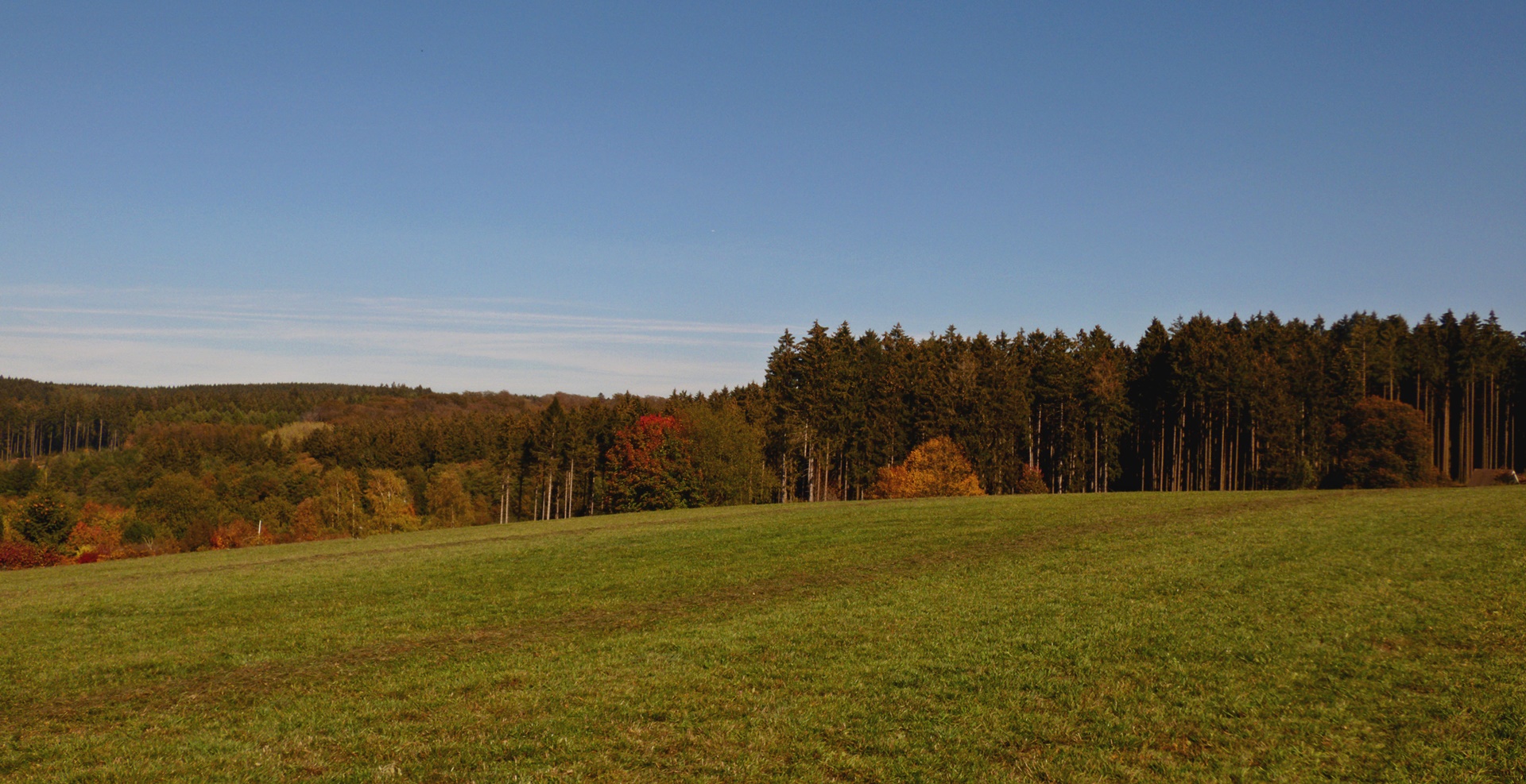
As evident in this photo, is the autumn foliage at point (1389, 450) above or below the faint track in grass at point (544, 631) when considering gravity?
above

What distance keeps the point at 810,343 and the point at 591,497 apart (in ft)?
125

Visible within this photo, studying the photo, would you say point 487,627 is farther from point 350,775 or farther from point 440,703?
point 350,775

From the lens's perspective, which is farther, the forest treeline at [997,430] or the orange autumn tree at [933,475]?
the forest treeline at [997,430]

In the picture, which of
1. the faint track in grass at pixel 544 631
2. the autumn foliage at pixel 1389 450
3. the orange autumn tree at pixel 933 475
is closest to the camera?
the faint track in grass at pixel 544 631

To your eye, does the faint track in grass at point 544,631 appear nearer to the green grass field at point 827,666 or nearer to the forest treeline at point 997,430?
the green grass field at point 827,666

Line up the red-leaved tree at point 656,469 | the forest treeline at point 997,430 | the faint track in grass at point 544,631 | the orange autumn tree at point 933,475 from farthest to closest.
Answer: the red-leaved tree at point 656,469 → the forest treeline at point 997,430 → the orange autumn tree at point 933,475 → the faint track in grass at point 544,631

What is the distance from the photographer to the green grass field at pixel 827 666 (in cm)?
1021

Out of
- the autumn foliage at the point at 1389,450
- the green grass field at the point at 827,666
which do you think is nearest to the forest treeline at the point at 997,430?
the autumn foliage at the point at 1389,450

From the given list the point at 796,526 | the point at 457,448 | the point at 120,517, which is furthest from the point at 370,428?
the point at 796,526

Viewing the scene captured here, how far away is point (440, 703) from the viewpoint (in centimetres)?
1285

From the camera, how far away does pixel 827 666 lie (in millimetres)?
14383

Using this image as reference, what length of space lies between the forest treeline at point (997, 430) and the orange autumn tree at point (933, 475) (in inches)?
93.7

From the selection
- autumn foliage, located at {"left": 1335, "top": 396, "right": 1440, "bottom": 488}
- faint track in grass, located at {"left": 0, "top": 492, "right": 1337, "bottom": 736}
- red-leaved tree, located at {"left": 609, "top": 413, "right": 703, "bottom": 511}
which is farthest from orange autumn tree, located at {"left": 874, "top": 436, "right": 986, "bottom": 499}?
faint track in grass, located at {"left": 0, "top": 492, "right": 1337, "bottom": 736}

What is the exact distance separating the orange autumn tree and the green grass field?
42322mm
